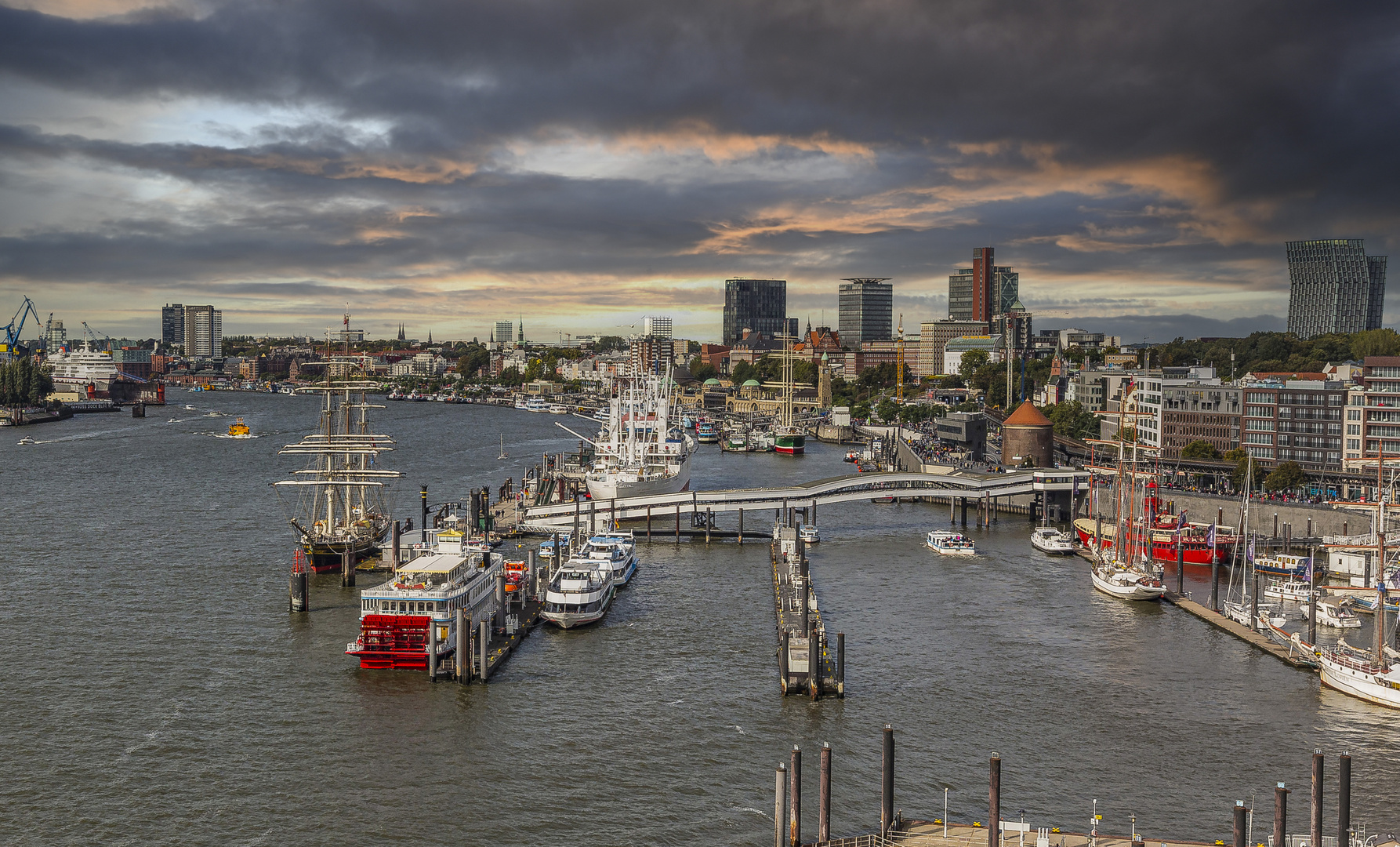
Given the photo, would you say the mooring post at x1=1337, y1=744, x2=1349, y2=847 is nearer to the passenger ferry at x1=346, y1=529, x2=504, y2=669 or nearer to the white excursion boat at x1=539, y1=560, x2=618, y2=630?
the passenger ferry at x1=346, y1=529, x2=504, y2=669

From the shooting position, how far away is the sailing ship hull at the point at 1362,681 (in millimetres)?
28422

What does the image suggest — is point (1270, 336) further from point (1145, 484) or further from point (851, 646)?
point (851, 646)

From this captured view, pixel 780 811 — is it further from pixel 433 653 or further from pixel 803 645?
pixel 433 653

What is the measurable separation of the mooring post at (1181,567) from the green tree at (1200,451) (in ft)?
82.1

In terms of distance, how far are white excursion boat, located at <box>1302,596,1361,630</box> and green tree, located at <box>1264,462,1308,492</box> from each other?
969 inches

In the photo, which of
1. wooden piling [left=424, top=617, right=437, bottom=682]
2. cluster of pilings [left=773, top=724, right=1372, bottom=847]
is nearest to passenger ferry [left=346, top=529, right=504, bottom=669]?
wooden piling [left=424, top=617, right=437, bottom=682]

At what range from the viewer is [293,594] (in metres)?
37.7

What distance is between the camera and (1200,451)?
7225 centimetres

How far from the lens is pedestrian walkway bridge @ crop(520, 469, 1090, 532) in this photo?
54500mm

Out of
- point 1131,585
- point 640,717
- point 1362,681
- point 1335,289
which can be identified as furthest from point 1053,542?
point 1335,289

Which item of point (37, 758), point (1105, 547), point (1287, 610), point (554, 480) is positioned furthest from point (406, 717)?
point (554, 480)

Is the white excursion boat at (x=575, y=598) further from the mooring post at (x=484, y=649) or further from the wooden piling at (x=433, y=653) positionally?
the wooden piling at (x=433, y=653)

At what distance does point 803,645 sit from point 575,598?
28.1 ft

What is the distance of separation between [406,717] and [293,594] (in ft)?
38.7
